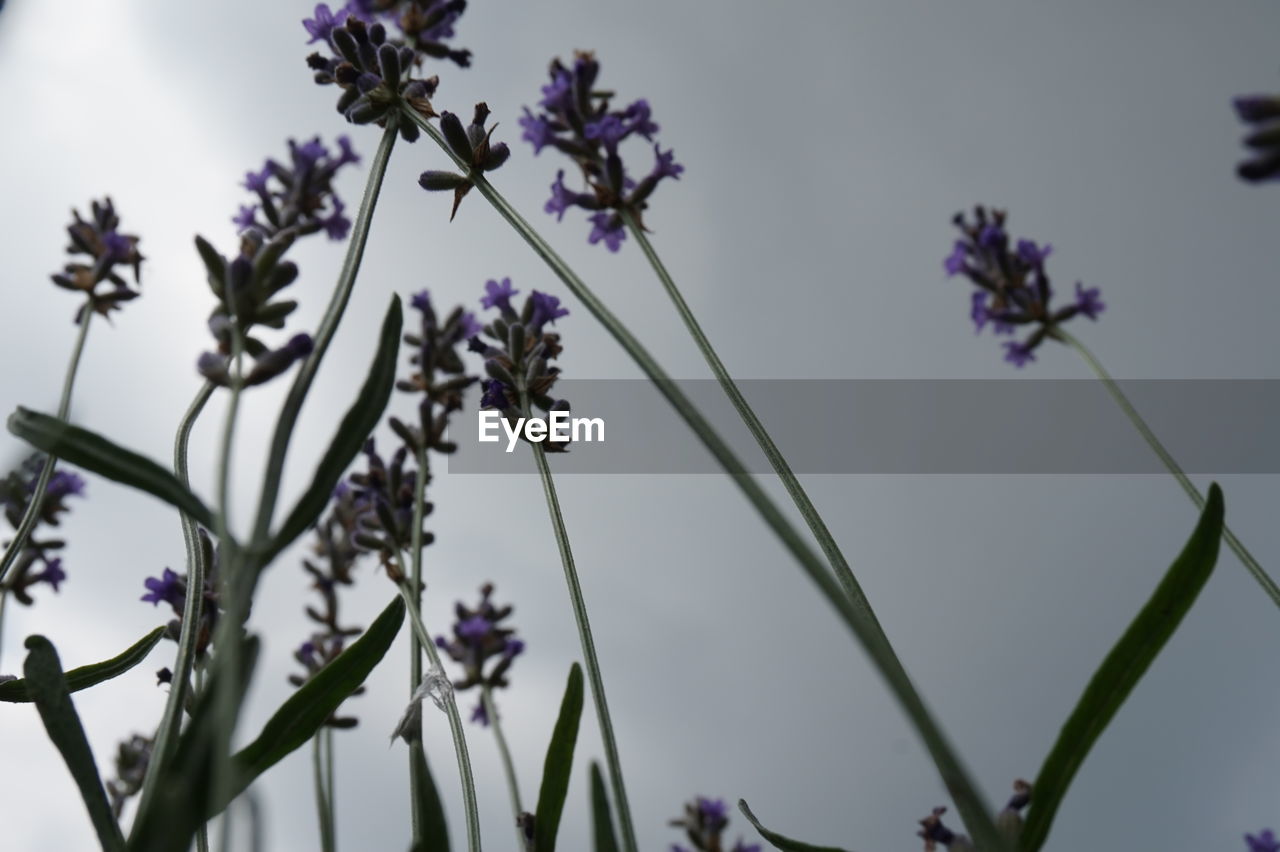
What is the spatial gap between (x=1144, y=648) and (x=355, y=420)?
816mm

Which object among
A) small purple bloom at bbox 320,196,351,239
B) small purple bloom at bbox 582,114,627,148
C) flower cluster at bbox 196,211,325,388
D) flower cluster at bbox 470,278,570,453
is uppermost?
small purple bloom at bbox 320,196,351,239

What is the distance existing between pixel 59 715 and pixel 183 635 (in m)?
0.13

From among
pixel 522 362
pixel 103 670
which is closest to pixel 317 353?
pixel 103 670

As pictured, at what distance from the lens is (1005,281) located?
3072 mm

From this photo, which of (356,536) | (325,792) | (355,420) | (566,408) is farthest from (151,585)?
(355,420)

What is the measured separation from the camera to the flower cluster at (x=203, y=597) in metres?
1.51

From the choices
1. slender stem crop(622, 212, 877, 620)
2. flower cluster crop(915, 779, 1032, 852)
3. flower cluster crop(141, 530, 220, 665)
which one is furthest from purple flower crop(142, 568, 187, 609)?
flower cluster crop(915, 779, 1032, 852)

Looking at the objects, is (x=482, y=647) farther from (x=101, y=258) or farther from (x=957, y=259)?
(x=957, y=259)

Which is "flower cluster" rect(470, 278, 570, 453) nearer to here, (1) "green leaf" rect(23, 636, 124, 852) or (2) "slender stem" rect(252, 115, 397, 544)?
(2) "slender stem" rect(252, 115, 397, 544)

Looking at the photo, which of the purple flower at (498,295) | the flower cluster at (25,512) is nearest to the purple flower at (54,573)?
the flower cluster at (25,512)

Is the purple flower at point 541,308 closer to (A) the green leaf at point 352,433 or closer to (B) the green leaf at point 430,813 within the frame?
(A) the green leaf at point 352,433

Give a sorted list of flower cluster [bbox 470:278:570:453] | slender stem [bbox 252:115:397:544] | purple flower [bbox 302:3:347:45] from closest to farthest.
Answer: slender stem [bbox 252:115:397:544], flower cluster [bbox 470:278:570:453], purple flower [bbox 302:3:347:45]

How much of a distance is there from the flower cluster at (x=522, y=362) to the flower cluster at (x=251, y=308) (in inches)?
27.9

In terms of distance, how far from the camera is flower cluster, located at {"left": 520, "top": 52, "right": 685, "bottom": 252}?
177 cm
